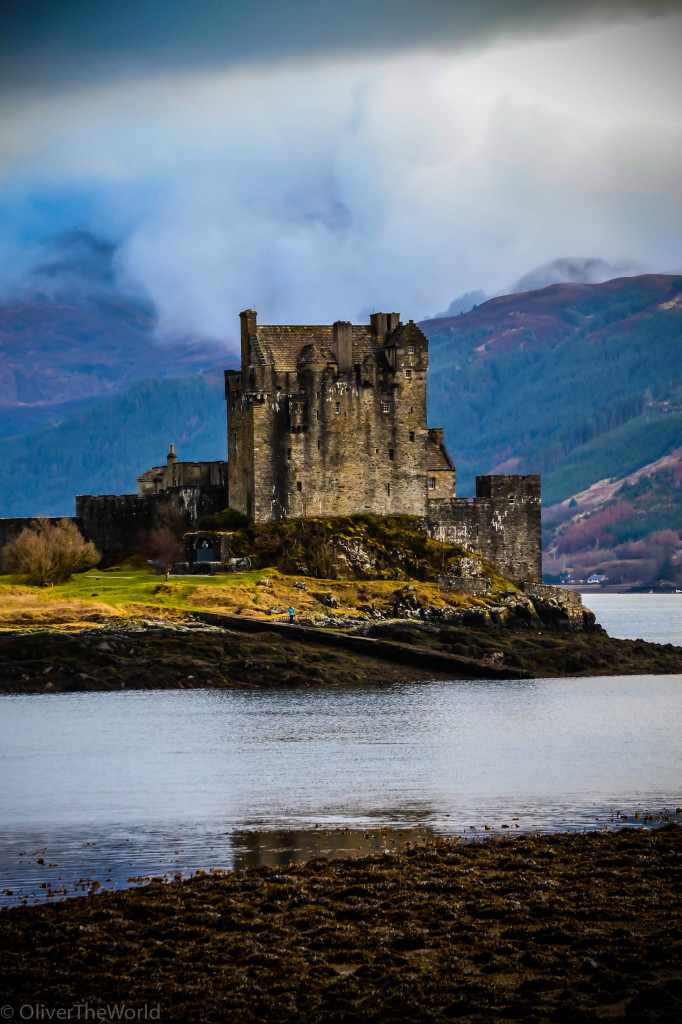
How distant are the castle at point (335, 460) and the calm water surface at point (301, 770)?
1646 centimetres

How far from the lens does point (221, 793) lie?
3009cm

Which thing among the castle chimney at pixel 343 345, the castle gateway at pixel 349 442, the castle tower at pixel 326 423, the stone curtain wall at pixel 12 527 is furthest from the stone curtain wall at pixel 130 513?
the castle chimney at pixel 343 345

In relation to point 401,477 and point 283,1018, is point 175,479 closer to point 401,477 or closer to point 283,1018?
point 401,477

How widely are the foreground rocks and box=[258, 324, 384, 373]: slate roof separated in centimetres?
4904

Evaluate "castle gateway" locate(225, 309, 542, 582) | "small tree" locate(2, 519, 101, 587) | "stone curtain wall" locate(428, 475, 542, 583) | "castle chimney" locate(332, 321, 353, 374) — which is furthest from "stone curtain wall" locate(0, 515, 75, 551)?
"stone curtain wall" locate(428, 475, 542, 583)

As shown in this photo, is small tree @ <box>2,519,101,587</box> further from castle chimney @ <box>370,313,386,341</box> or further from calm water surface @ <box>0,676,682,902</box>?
castle chimney @ <box>370,313,386,341</box>

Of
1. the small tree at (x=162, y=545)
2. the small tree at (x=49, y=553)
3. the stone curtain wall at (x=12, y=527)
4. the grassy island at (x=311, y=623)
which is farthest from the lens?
the stone curtain wall at (x=12, y=527)

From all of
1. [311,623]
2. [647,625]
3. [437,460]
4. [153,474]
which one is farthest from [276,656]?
[647,625]

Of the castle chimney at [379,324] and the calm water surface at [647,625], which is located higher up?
the castle chimney at [379,324]

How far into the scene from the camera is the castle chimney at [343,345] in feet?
229

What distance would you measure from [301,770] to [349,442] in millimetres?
36721

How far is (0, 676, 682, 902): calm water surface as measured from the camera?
24.0m

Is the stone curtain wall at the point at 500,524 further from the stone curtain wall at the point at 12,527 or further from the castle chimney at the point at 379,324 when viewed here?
the stone curtain wall at the point at 12,527

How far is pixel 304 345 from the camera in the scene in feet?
228
